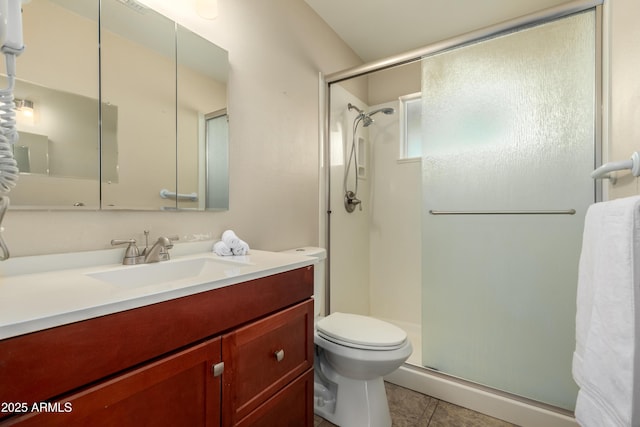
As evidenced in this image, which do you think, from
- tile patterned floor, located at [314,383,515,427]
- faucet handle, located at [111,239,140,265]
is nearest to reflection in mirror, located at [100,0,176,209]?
faucet handle, located at [111,239,140,265]

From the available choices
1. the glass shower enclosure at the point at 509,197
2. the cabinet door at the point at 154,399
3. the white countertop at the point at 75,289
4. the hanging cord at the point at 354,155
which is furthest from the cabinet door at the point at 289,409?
the hanging cord at the point at 354,155

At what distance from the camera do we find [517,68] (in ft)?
5.07

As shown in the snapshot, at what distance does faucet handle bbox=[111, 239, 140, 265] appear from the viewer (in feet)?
3.29

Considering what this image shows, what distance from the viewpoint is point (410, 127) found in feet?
8.50

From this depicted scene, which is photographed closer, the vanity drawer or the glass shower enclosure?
the vanity drawer

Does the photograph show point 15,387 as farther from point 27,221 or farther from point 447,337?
point 447,337

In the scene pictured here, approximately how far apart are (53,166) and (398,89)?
2464 millimetres

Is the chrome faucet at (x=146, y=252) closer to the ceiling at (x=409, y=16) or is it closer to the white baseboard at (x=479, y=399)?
the white baseboard at (x=479, y=399)

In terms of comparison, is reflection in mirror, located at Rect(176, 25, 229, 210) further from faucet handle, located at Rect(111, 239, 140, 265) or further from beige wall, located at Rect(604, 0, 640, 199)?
beige wall, located at Rect(604, 0, 640, 199)

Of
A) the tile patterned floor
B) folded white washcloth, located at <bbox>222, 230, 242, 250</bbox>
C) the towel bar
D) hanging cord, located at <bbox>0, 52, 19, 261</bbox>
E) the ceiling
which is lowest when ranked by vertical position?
the tile patterned floor

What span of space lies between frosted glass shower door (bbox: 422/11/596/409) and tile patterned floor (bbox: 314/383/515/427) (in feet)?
0.58

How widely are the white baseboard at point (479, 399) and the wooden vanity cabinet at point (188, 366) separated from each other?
0.91 metres

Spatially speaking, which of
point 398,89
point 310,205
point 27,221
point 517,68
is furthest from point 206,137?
point 398,89

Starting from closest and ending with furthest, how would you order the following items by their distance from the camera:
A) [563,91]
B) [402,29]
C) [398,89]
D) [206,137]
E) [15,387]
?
[15,387] < [206,137] < [563,91] < [402,29] < [398,89]
